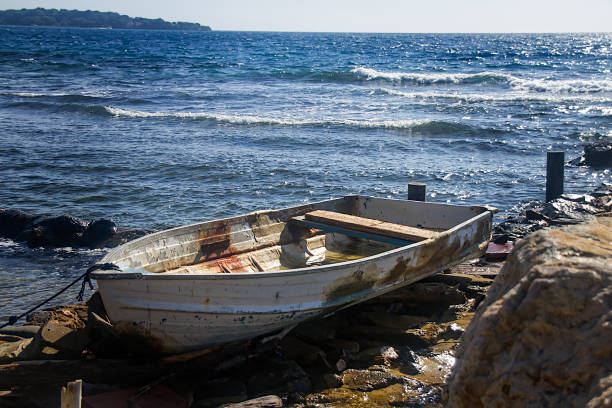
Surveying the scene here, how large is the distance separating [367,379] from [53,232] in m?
7.27

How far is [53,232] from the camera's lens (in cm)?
1059

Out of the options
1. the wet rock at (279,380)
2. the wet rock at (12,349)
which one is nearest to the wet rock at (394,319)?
the wet rock at (279,380)

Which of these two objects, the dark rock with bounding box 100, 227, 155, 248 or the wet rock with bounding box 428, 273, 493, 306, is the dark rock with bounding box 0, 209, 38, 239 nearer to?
the dark rock with bounding box 100, 227, 155, 248

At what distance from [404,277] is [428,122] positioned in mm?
15876

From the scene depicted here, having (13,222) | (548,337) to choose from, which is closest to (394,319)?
(548,337)

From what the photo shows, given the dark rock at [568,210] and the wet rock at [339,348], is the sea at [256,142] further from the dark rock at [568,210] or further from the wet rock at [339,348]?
the wet rock at [339,348]

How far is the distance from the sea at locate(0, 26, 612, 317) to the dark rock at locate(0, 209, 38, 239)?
1.96 ft

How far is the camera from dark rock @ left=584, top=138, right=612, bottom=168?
16.3 m

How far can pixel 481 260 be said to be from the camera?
29.7ft

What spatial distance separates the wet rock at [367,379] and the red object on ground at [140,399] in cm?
148

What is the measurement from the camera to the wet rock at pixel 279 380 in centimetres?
537

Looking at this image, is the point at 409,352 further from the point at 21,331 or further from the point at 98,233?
the point at 98,233

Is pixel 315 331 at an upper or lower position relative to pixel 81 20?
lower

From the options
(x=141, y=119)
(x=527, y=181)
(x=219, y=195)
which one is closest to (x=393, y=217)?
(x=219, y=195)
